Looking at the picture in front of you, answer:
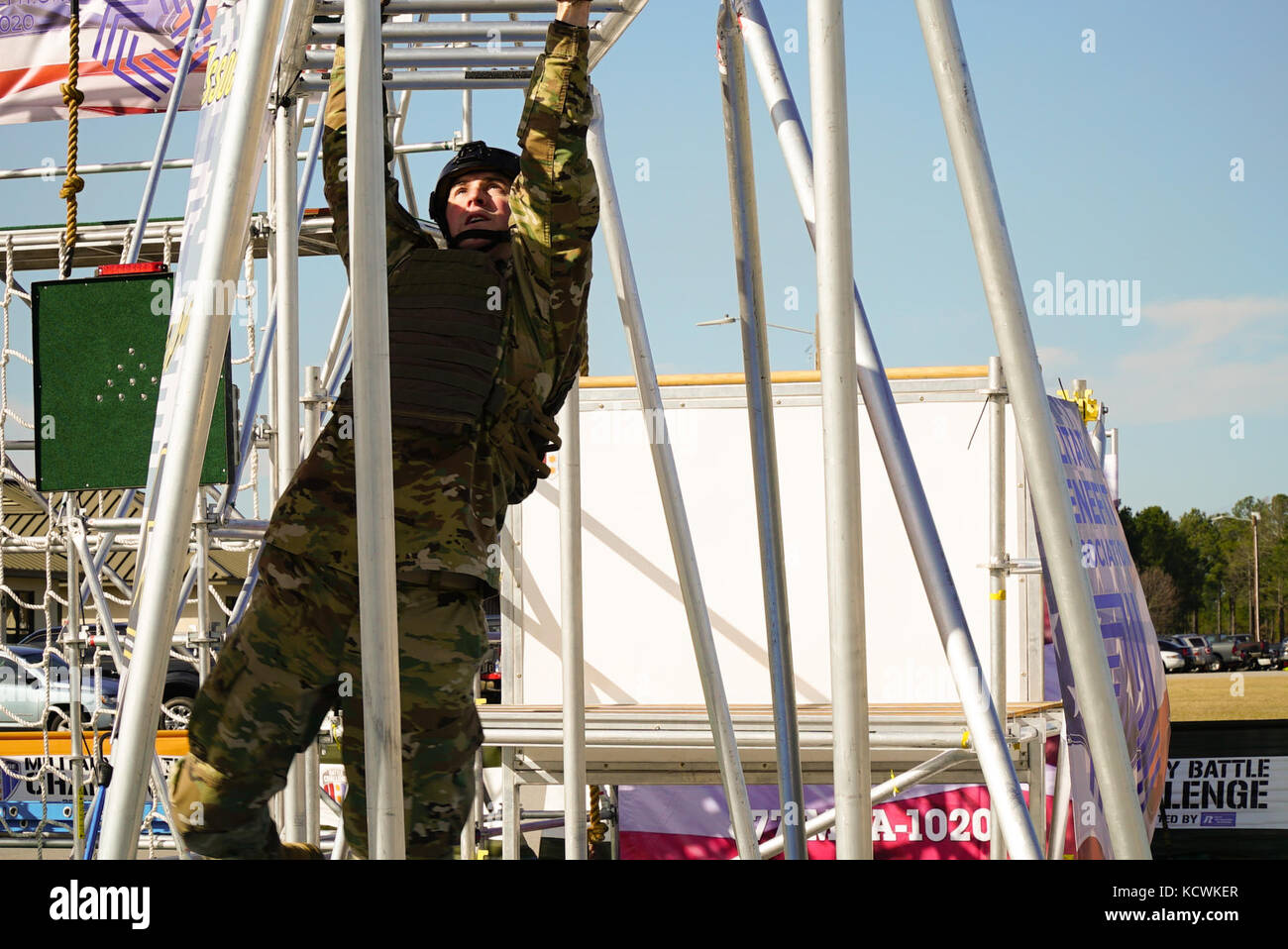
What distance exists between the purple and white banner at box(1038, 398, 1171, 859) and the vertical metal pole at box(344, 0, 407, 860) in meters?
2.16

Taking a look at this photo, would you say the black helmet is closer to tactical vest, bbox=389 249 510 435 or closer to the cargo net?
tactical vest, bbox=389 249 510 435

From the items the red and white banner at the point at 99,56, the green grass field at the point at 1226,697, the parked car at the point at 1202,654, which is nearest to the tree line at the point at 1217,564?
the parked car at the point at 1202,654

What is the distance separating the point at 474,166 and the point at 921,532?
1161mm

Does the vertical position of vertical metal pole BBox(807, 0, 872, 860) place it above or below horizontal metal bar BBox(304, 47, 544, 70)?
below

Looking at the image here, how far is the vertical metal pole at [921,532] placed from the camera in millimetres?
2184

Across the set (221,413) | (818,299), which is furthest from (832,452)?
(221,413)

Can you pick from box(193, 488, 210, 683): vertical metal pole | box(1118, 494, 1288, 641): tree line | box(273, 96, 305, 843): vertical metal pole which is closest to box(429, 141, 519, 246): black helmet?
box(273, 96, 305, 843): vertical metal pole

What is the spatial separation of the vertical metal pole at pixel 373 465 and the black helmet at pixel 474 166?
2.26 ft

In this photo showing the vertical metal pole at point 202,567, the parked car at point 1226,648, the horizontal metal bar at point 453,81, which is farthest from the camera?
the parked car at point 1226,648

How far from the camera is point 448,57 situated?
10.1 feet

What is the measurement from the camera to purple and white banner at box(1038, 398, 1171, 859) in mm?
3891

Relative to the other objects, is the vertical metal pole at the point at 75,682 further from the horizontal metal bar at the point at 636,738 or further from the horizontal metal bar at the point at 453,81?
the horizontal metal bar at the point at 453,81
